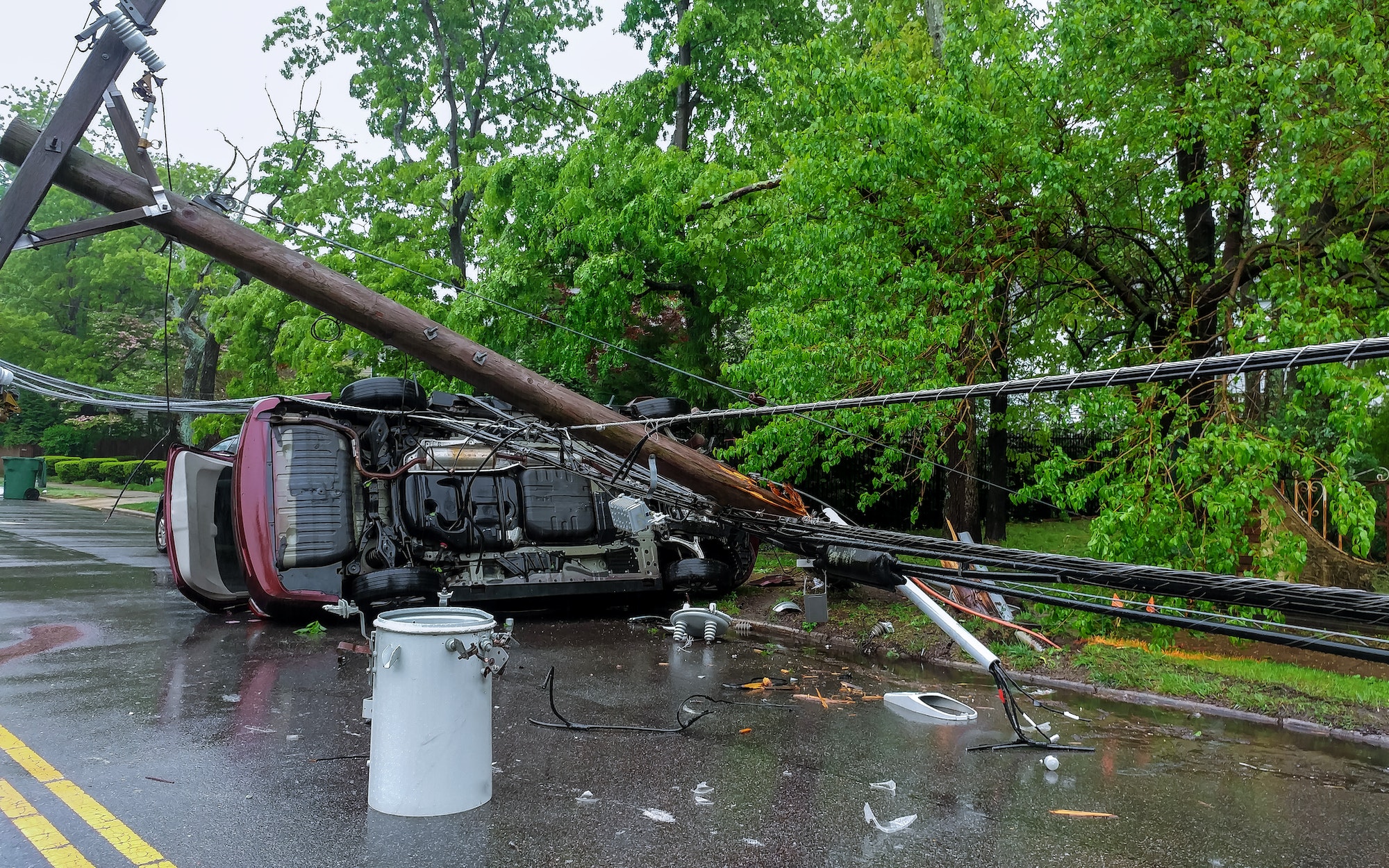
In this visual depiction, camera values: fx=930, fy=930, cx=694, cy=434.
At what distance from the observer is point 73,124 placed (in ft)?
25.8

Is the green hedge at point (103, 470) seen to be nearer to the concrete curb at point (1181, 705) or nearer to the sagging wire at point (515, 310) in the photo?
the sagging wire at point (515, 310)

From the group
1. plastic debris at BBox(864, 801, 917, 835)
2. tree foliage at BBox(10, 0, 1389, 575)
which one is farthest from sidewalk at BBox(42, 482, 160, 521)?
plastic debris at BBox(864, 801, 917, 835)

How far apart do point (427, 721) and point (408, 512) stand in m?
5.25

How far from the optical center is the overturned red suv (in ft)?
28.7

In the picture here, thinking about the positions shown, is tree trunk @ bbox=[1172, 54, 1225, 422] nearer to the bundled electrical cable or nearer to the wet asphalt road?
the wet asphalt road

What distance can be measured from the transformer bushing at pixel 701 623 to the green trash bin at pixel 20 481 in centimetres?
2488

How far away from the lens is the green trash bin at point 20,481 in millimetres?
25938

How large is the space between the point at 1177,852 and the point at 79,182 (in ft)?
31.6

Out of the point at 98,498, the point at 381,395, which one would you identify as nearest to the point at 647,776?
the point at 381,395

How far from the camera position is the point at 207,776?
16.2ft

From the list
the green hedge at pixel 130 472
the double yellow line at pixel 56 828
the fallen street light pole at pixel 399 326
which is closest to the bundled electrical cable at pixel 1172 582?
the double yellow line at pixel 56 828

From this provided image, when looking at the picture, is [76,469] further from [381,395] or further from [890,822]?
[890,822]

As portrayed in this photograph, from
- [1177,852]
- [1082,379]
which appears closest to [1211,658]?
[1177,852]

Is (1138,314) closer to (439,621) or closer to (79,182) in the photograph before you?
(439,621)
